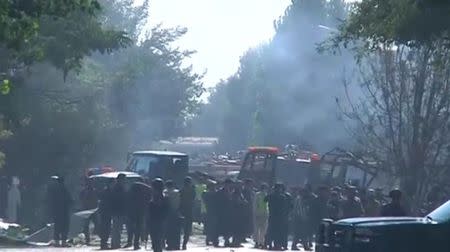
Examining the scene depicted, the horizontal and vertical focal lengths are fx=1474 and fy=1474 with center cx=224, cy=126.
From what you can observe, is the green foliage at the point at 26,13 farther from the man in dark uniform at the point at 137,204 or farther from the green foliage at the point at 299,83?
the green foliage at the point at 299,83

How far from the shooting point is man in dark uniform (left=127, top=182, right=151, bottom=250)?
35219 millimetres

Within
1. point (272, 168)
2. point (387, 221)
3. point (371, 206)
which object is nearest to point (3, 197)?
point (272, 168)

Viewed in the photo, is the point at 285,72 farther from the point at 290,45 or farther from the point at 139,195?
the point at 139,195

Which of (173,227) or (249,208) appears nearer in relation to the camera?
(173,227)

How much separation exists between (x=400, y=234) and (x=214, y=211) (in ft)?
65.5

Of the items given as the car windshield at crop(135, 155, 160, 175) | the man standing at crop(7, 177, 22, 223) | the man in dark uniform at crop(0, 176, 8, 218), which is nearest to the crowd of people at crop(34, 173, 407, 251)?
the car windshield at crop(135, 155, 160, 175)

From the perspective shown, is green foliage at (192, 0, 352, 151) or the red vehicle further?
green foliage at (192, 0, 352, 151)

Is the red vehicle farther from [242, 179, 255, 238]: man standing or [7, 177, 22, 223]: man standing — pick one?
[242, 179, 255, 238]: man standing

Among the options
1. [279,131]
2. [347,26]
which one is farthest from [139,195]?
[279,131]

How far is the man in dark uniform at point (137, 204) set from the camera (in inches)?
1387

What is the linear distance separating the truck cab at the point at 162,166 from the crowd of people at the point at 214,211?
6.82m

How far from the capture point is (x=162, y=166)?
49.6 meters

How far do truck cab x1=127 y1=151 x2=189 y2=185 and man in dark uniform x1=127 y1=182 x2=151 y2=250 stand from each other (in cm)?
1310

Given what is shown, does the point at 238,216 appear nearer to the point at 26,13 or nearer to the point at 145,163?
the point at 145,163
